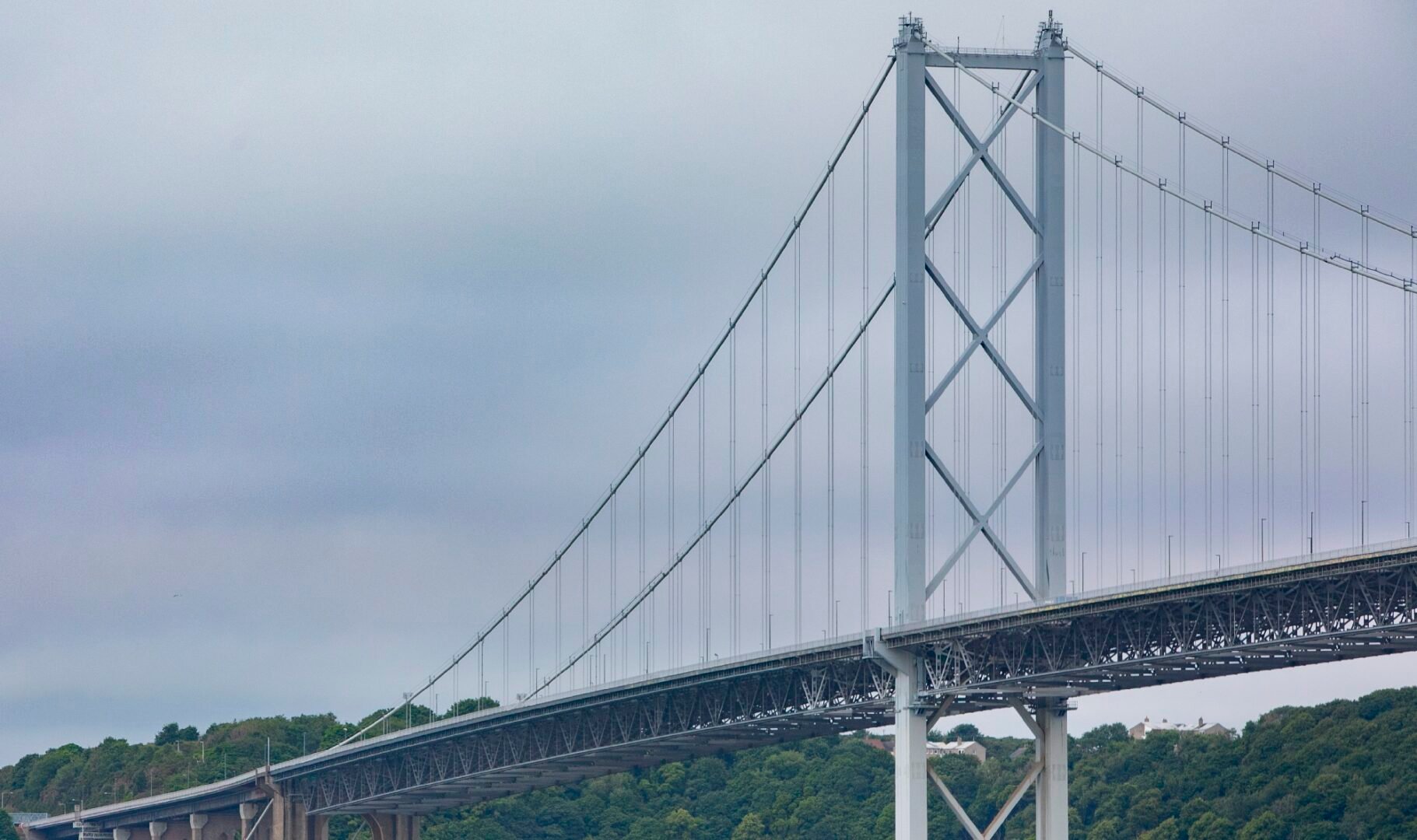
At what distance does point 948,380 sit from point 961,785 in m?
79.7

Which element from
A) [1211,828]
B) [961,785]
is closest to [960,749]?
[961,785]

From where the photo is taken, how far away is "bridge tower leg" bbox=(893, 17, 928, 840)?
73.8m

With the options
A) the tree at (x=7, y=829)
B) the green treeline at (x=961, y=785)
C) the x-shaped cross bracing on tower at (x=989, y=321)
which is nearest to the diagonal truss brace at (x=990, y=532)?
the x-shaped cross bracing on tower at (x=989, y=321)

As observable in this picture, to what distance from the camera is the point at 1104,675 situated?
7044 cm

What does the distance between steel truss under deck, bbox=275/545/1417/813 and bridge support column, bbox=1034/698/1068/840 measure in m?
0.96

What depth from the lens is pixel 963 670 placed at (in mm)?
73125

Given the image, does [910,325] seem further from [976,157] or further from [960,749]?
[960,749]

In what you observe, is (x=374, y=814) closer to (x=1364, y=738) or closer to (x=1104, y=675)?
(x=1364, y=738)

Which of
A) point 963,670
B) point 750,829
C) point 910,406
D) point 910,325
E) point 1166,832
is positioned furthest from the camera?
point 750,829

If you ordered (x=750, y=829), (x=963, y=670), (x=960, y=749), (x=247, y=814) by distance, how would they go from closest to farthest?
(x=963, y=670) < (x=247, y=814) < (x=750, y=829) < (x=960, y=749)

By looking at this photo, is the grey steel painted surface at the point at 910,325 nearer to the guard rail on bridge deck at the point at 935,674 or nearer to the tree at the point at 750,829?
the guard rail on bridge deck at the point at 935,674

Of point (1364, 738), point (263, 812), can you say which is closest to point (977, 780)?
point (1364, 738)

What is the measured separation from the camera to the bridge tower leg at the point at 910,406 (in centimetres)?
7381

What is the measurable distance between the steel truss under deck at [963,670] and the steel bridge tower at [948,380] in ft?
4.86
